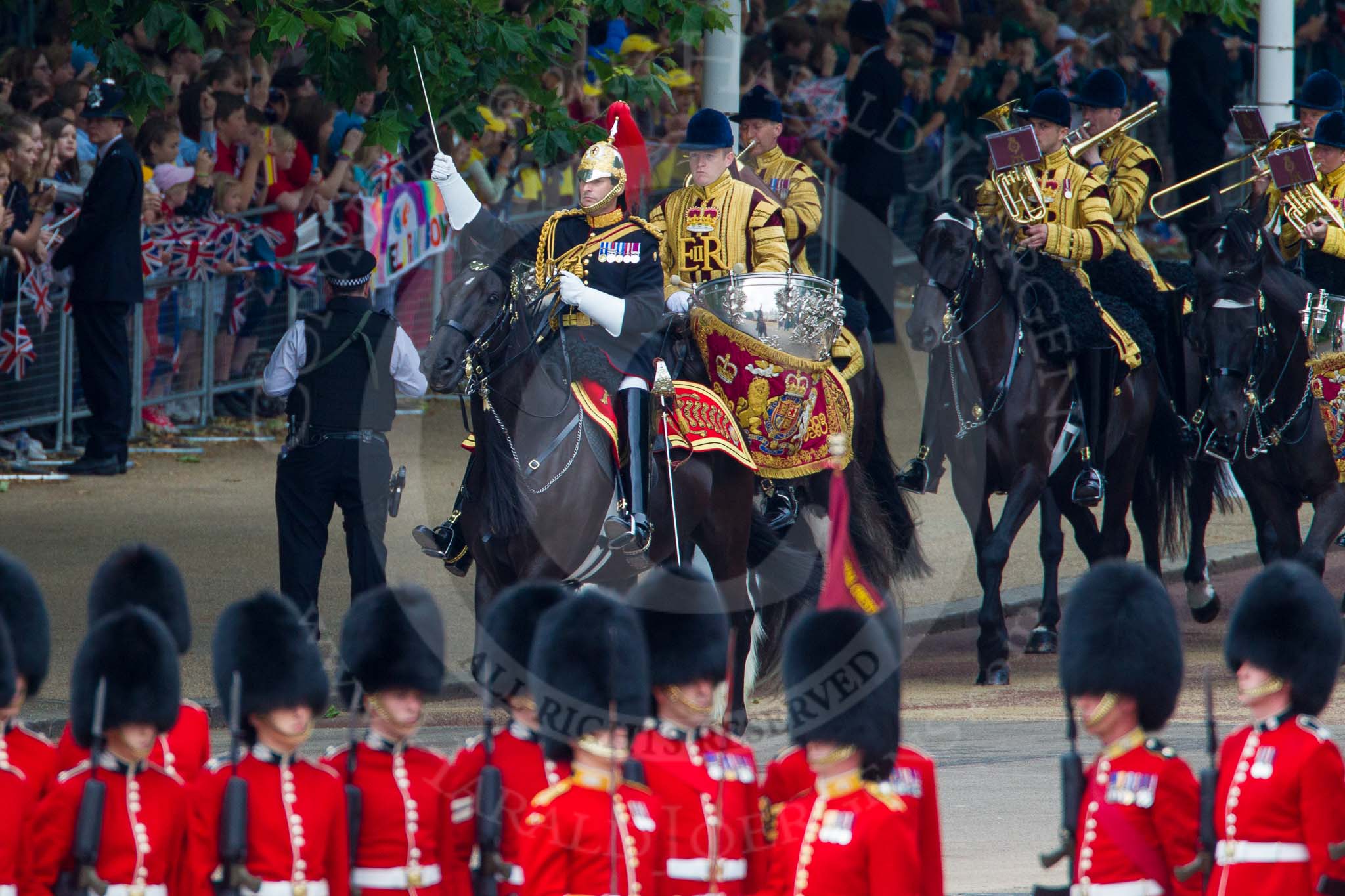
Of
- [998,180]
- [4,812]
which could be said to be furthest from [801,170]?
[4,812]

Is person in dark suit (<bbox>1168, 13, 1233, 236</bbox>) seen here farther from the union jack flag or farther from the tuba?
the union jack flag

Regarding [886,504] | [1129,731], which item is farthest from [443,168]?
[1129,731]

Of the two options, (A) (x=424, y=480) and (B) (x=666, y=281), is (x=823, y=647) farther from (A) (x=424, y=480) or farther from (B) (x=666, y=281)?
(A) (x=424, y=480)

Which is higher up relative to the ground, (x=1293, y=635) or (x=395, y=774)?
(x=1293, y=635)

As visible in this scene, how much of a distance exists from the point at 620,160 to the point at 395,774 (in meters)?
4.04

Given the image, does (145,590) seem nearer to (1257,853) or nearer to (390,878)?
(390,878)

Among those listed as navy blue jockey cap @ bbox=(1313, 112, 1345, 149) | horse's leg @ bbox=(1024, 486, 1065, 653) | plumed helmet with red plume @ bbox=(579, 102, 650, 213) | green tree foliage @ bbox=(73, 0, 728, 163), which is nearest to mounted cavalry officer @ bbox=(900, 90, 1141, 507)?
horse's leg @ bbox=(1024, 486, 1065, 653)

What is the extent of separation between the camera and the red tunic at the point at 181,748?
623 centimetres

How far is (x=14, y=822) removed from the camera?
5.73 metres

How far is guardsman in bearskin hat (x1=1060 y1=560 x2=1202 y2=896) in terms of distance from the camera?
5.72 metres

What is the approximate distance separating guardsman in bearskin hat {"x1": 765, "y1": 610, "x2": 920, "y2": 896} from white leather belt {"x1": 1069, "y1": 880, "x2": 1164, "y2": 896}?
46 centimetres

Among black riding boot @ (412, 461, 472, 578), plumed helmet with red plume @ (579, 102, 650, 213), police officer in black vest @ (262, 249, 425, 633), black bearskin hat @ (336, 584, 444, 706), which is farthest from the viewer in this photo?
police officer in black vest @ (262, 249, 425, 633)

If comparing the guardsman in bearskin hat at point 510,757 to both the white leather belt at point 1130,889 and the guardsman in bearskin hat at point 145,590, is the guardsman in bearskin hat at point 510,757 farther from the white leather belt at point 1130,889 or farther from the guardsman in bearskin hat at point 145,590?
the white leather belt at point 1130,889

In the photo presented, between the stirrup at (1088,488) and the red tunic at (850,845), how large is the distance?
596 cm
